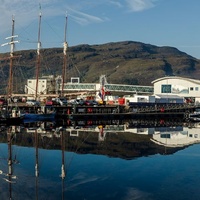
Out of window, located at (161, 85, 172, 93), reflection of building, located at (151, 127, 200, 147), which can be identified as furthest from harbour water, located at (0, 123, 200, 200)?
window, located at (161, 85, 172, 93)

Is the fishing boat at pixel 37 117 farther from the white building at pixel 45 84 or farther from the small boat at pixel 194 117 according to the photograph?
the white building at pixel 45 84

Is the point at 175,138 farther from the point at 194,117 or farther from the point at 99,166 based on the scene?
the point at 194,117

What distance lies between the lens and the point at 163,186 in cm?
3075

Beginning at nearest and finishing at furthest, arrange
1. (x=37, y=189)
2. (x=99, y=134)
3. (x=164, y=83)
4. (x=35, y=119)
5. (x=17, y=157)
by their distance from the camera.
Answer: (x=37, y=189) → (x=17, y=157) → (x=99, y=134) → (x=35, y=119) → (x=164, y=83)

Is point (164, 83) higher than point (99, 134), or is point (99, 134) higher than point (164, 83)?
point (164, 83)

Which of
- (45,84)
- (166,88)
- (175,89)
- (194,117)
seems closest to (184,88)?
(175,89)

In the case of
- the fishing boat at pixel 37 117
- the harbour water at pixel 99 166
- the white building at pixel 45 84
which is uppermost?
Answer: the white building at pixel 45 84

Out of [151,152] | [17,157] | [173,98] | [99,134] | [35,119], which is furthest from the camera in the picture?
[173,98]

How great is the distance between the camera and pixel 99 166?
38.9 metres

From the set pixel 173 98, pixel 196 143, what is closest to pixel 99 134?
pixel 196 143

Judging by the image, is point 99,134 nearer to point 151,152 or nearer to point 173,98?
point 151,152

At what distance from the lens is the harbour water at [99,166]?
2853 cm

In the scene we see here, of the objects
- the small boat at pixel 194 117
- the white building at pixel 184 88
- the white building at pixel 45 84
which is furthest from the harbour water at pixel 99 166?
the white building at pixel 45 84

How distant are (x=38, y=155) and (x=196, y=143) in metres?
23.6
